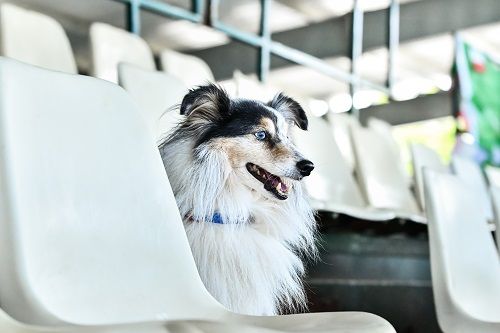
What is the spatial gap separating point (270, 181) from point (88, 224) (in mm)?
756

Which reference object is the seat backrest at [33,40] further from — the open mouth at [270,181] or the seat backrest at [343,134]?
the seat backrest at [343,134]

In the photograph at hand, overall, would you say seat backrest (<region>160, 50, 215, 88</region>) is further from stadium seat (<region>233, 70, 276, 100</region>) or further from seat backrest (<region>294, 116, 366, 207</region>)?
seat backrest (<region>294, 116, 366, 207</region>)

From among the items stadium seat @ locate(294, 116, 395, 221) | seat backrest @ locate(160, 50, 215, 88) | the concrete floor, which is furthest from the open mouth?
seat backrest @ locate(160, 50, 215, 88)

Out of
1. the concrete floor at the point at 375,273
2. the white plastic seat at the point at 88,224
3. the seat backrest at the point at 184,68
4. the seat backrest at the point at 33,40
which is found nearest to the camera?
the white plastic seat at the point at 88,224

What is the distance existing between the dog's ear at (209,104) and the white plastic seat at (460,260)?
61 centimetres

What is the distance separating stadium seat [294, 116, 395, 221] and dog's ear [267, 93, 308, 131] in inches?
51.7

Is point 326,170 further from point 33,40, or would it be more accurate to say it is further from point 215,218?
point 215,218

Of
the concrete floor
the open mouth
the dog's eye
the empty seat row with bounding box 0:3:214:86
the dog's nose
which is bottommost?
the concrete floor

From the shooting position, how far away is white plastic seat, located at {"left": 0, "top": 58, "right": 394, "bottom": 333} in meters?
1.11

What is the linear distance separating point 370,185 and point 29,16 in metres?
1.85

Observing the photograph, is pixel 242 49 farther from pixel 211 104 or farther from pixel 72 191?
pixel 72 191

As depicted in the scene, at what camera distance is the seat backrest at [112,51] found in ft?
10.7

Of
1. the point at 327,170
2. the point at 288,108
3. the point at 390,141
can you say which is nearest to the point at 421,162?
the point at 390,141

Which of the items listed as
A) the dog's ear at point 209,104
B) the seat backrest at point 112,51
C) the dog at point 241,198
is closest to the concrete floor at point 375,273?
the dog at point 241,198
